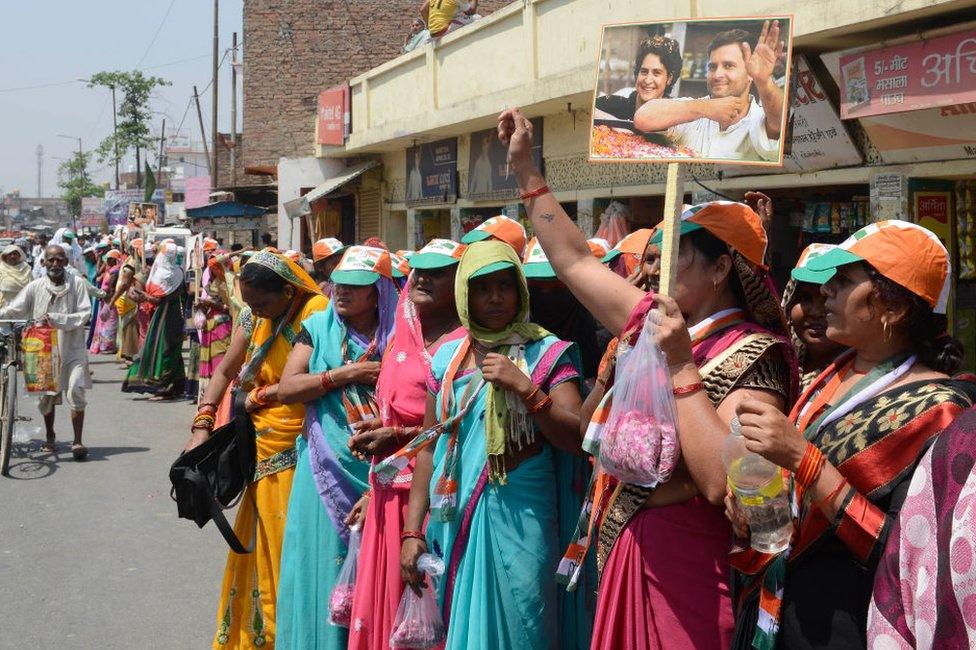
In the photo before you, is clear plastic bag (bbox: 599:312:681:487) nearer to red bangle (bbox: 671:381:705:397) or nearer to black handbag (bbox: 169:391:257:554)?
red bangle (bbox: 671:381:705:397)

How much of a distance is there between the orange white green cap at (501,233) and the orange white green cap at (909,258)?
205 centimetres

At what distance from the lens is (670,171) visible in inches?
104

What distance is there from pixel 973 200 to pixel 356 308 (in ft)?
18.1

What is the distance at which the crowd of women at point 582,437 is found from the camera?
2174 millimetres

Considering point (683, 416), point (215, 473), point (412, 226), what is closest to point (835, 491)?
point (683, 416)

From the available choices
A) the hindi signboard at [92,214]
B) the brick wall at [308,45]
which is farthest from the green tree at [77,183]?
the brick wall at [308,45]

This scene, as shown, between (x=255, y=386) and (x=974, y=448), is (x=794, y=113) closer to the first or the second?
(x=255, y=386)

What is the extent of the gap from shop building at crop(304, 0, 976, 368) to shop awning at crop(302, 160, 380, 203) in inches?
10.2

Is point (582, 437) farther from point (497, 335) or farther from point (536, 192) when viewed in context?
point (536, 192)

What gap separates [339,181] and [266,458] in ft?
53.3

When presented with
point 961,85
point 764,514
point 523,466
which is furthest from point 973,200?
point 764,514

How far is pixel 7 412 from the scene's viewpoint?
934cm

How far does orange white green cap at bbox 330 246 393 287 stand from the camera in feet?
14.9

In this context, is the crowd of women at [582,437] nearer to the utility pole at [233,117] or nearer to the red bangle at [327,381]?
the red bangle at [327,381]
